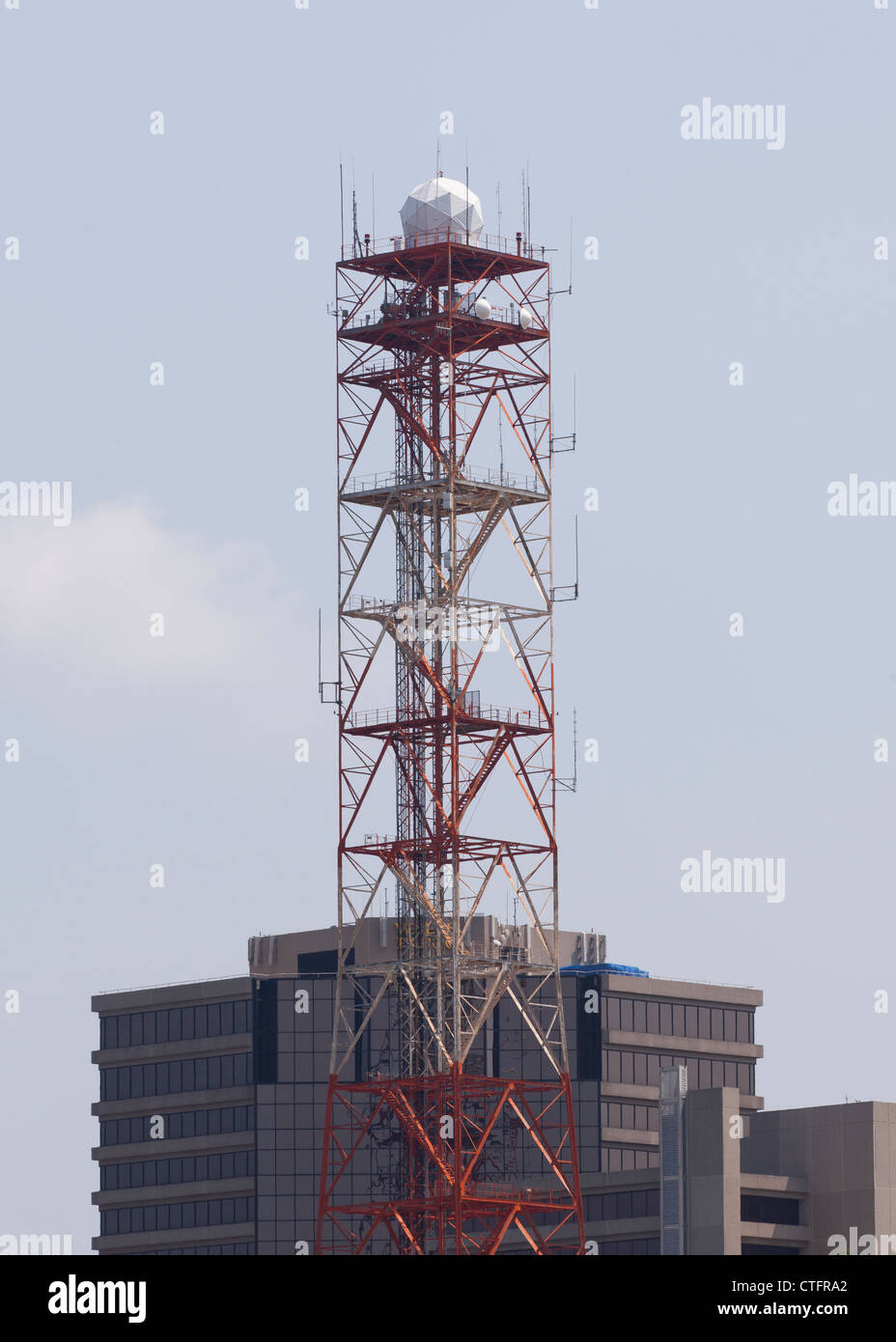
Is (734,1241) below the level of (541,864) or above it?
below

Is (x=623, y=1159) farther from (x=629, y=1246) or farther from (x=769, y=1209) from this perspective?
(x=769, y=1209)

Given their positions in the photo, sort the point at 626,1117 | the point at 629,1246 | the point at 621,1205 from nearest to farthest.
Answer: the point at 629,1246, the point at 621,1205, the point at 626,1117

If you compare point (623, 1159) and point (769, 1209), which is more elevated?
point (623, 1159)

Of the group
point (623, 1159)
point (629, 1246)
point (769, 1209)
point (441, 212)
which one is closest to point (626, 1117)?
point (623, 1159)

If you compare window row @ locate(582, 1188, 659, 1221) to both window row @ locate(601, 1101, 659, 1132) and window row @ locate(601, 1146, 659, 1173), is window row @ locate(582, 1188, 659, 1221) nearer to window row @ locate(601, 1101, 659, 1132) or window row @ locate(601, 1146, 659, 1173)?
window row @ locate(601, 1146, 659, 1173)

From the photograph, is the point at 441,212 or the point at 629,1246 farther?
the point at 629,1246

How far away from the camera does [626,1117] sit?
19788 centimetres

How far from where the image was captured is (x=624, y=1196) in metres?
157

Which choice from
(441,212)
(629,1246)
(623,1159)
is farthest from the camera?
(623,1159)

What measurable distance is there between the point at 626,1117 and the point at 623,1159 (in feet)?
9.44
